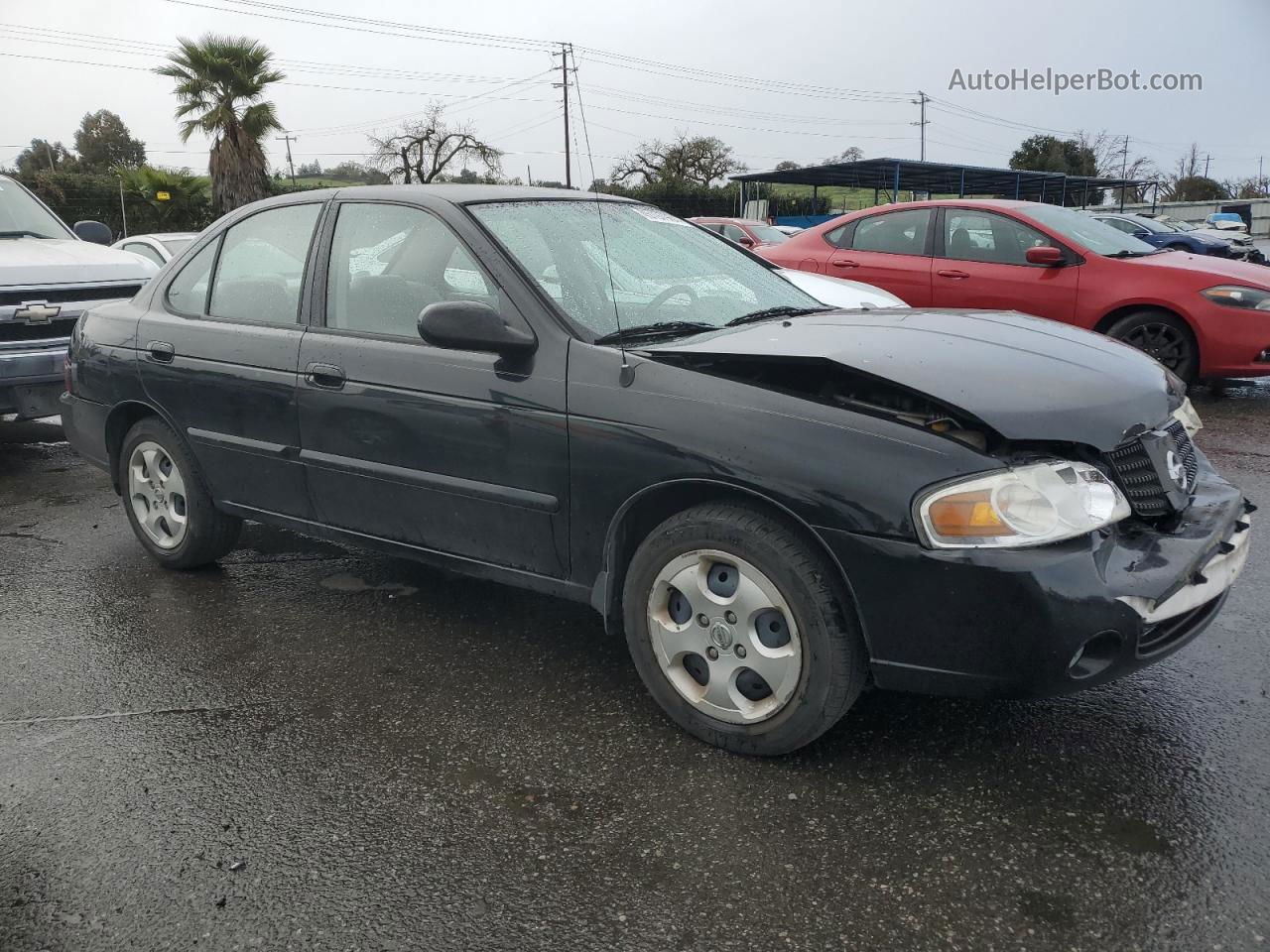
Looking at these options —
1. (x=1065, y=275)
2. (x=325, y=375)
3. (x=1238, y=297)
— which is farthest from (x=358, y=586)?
(x=1238, y=297)

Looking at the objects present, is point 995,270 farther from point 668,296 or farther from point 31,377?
point 31,377

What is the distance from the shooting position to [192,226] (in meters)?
37.0

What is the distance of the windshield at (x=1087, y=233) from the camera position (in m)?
7.96

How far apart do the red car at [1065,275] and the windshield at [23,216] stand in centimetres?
596

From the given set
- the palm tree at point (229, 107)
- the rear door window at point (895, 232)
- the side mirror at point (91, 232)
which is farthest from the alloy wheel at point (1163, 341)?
the palm tree at point (229, 107)

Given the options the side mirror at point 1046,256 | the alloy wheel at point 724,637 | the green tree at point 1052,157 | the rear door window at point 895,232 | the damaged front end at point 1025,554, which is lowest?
the alloy wheel at point 724,637

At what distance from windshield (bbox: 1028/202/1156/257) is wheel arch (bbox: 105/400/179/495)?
666cm

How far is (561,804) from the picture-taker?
2658mm

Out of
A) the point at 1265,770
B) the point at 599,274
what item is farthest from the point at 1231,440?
the point at 599,274

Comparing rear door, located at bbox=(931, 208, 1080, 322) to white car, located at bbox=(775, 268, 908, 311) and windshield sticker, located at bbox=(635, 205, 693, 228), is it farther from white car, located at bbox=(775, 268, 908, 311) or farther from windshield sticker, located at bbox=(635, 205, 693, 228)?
windshield sticker, located at bbox=(635, 205, 693, 228)

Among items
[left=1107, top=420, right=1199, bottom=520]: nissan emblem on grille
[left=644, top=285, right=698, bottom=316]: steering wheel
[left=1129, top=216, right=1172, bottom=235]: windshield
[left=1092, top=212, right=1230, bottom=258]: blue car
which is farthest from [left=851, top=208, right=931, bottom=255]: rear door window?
[left=1129, top=216, right=1172, bottom=235]: windshield

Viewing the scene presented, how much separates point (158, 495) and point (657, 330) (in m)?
2.55

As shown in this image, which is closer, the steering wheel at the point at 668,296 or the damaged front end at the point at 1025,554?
the damaged front end at the point at 1025,554

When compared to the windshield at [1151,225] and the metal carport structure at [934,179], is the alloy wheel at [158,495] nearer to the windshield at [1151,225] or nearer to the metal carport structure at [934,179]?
the windshield at [1151,225]
